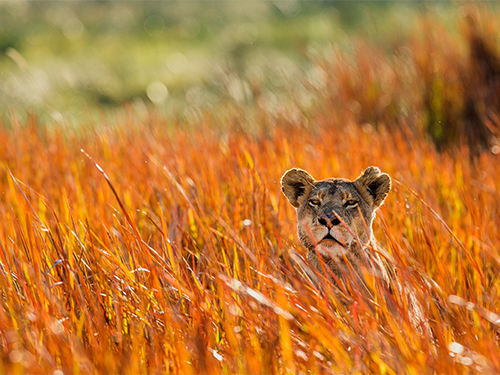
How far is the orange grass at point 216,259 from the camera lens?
6.75 ft

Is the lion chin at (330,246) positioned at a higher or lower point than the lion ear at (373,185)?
lower

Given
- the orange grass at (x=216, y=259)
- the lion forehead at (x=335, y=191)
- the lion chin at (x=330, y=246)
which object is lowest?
the orange grass at (x=216, y=259)

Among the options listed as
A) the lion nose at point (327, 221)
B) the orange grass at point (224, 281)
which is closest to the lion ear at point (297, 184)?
the orange grass at point (224, 281)

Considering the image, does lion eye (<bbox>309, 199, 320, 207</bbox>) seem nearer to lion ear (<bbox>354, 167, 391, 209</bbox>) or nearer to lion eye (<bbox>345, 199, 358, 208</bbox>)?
lion eye (<bbox>345, 199, 358, 208</bbox>)

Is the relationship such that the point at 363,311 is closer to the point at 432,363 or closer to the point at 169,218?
the point at 432,363

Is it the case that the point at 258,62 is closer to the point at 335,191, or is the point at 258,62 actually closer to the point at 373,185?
the point at 373,185

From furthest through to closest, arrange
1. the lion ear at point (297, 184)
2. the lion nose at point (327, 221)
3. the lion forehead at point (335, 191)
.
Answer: the lion ear at point (297, 184), the lion forehead at point (335, 191), the lion nose at point (327, 221)

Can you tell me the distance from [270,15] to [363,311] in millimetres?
27605

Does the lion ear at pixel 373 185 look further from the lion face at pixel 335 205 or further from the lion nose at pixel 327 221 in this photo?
the lion nose at pixel 327 221

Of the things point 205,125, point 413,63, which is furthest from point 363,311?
point 413,63

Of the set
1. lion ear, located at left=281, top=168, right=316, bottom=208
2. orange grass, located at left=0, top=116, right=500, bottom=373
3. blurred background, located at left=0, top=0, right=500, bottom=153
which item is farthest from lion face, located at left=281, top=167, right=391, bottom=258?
blurred background, located at left=0, top=0, right=500, bottom=153

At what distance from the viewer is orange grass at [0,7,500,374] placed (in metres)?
2.06

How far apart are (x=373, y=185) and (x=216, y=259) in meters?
0.96

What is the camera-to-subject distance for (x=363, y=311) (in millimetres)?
2176
